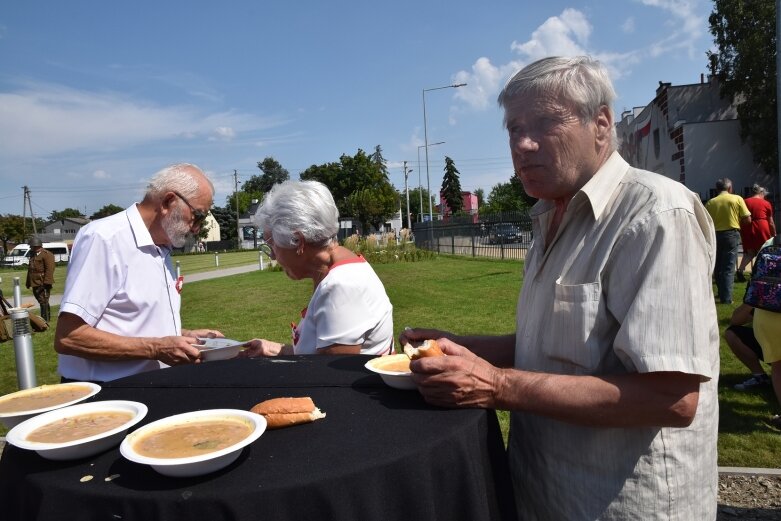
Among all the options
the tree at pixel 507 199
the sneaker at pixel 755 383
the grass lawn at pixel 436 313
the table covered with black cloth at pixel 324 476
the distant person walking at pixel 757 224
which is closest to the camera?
the table covered with black cloth at pixel 324 476

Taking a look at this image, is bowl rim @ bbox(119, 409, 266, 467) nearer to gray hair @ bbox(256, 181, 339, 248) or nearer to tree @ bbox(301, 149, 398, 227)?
gray hair @ bbox(256, 181, 339, 248)

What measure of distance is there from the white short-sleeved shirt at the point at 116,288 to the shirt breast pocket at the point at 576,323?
2418mm

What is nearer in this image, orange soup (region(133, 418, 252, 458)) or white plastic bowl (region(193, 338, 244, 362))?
orange soup (region(133, 418, 252, 458))

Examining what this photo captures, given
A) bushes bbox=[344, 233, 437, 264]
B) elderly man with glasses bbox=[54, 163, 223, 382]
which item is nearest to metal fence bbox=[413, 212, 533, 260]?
bushes bbox=[344, 233, 437, 264]

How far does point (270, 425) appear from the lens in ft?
5.24

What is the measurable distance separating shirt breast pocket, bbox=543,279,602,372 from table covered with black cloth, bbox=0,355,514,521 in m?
0.34

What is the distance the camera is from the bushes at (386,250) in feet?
77.0

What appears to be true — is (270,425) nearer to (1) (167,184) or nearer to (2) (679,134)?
(1) (167,184)

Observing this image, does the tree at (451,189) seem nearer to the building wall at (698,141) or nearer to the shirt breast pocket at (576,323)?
the building wall at (698,141)

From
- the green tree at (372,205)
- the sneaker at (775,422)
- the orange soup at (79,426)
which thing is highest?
the green tree at (372,205)

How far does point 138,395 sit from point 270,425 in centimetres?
82

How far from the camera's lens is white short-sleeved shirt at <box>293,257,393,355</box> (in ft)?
8.56

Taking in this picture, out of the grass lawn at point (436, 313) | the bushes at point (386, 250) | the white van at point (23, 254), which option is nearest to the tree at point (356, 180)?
the white van at point (23, 254)

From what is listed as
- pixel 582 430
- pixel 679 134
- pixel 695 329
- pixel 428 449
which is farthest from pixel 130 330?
pixel 679 134
